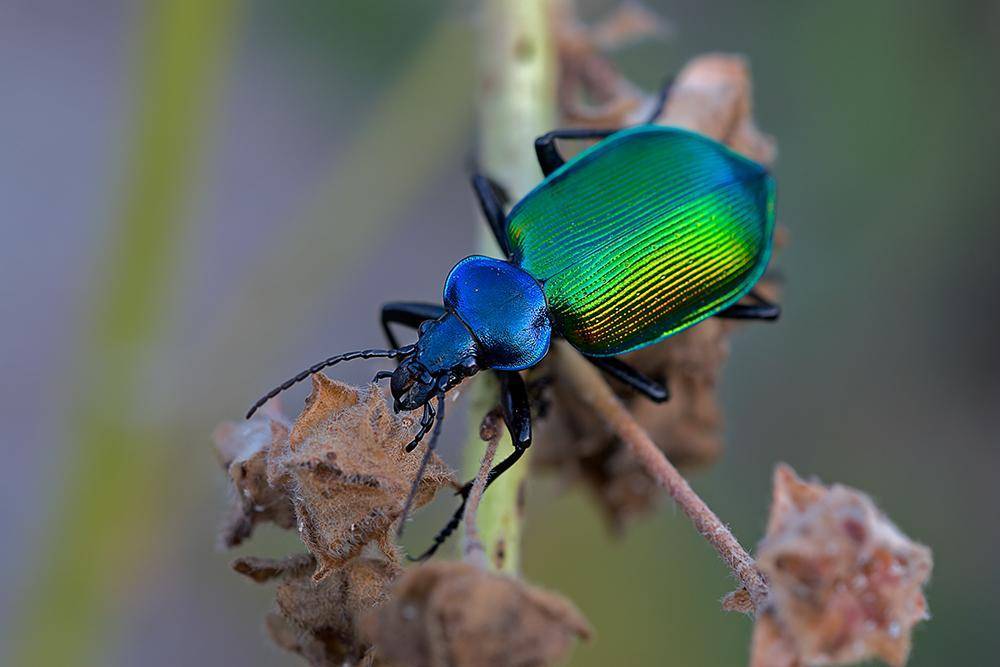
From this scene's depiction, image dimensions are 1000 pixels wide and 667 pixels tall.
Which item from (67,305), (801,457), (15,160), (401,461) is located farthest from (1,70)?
(401,461)

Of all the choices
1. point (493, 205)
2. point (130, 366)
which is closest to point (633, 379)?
point (493, 205)

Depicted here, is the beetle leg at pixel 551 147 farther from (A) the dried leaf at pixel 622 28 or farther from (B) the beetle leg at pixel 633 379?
(B) the beetle leg at pixel 633 379

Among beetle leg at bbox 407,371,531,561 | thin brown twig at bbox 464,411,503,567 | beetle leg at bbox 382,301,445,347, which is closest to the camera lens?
thin brown twig at bbox 464,411,503,567

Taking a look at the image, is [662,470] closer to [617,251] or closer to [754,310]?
[617,251]

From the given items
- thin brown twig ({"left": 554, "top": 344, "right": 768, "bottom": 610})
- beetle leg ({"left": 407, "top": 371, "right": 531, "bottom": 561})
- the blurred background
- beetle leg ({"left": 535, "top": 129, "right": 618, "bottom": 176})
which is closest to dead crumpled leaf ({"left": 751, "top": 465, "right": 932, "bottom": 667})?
thin brown twig ({"left": 554, "top": 344, "right": 768, "bottom": 610})

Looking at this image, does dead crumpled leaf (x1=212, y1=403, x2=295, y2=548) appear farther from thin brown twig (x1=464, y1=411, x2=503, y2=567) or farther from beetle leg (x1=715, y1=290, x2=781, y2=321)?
beetle leg (x1=715, y1=290, x2=781, y2=321)

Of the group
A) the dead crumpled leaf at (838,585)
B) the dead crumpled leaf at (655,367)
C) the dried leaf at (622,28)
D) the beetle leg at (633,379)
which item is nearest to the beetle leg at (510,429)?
the dead crumpled leaf at (655,367)
